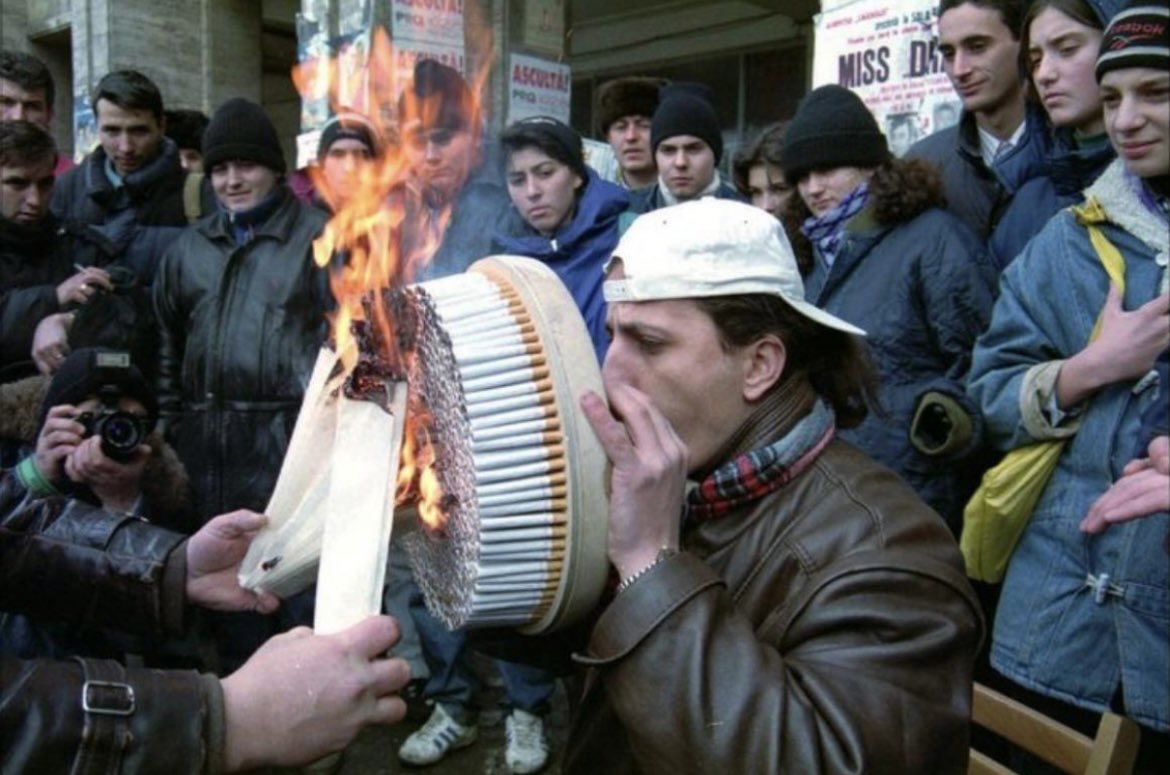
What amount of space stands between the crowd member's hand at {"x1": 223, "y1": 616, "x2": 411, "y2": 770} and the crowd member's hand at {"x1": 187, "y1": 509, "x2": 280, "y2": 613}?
27.6 inches

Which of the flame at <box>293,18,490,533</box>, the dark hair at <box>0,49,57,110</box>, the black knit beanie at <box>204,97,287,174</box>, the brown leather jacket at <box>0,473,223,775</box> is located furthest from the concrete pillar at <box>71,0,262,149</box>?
the brown leather jacket at <box>0,473,223,775</box>

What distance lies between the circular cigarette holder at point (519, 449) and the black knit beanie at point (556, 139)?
302 cm

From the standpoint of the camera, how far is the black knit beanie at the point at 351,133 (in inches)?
178

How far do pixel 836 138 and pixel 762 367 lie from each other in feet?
6.34

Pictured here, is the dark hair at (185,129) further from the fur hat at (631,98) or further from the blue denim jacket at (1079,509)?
the blue denim jacket at (1079,509)

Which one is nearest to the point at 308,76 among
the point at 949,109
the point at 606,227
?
the point at 606,227

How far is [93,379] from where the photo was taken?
11.8 ft

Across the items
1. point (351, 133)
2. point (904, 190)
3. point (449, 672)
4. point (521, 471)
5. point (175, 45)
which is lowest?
point (449, 672)

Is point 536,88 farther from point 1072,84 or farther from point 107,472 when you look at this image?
point 1072,84

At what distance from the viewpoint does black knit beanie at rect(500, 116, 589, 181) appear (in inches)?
178

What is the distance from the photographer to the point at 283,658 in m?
1.54

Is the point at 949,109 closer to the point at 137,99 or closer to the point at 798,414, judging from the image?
the point at 798,414

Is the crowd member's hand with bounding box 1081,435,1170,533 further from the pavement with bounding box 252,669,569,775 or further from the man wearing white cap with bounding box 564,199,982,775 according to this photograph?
the pavement with bounding box 252,669,569,775

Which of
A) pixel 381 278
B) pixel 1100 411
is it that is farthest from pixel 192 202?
pixel 1100 411
